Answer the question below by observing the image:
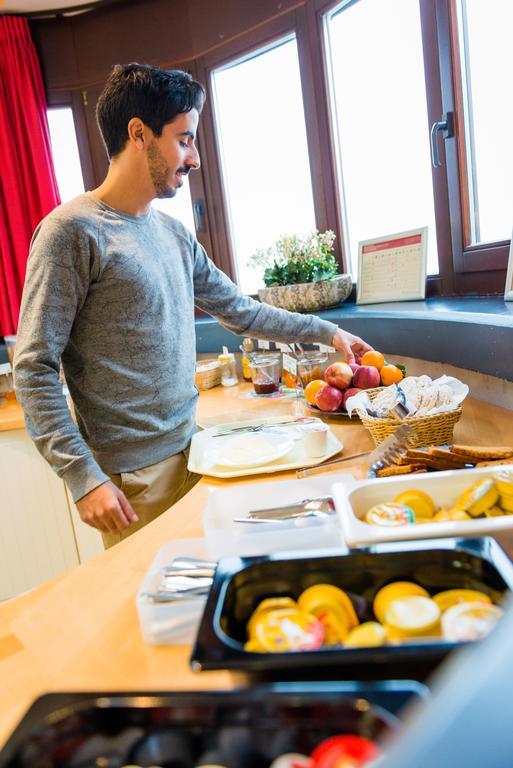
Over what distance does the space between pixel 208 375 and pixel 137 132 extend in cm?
118

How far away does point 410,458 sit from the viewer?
106cm

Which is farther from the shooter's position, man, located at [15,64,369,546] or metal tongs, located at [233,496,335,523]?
man, located at [15,64,369,546]

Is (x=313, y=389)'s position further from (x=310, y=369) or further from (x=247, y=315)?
(x=247, y=315)

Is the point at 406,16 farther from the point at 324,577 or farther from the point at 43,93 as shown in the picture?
the point at 324,577

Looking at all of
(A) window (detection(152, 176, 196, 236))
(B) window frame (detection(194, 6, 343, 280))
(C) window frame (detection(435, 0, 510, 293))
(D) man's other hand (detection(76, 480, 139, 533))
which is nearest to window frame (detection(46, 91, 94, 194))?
(A) window (detection(152, 176, 196, 236))

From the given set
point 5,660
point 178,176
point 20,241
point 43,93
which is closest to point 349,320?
point 178,176

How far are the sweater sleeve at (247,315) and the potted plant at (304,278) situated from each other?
49 cm

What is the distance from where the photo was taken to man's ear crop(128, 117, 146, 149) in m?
1.53

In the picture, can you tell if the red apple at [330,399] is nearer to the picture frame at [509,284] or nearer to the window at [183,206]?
the picture frame at [509,284]

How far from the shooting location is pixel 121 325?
4.91ft

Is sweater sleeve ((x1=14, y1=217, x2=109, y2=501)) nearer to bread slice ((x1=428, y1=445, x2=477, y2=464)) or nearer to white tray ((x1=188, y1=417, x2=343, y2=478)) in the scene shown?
A: white tray ((x1=188, y1=417, x2=343, y2=478))

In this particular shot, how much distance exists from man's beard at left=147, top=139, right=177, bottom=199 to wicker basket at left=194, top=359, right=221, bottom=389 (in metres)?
1.04

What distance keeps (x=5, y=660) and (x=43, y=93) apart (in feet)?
10.7

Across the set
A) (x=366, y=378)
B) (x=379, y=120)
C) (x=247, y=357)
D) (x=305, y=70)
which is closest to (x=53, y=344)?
(x=366, y=378)
